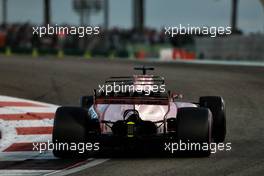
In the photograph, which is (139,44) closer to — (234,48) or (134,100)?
(234,48)

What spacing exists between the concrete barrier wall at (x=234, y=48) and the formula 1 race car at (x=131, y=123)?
109 feet

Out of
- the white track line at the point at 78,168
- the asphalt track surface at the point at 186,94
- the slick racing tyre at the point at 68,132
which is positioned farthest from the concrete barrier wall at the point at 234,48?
the white track line at the point at 78,168

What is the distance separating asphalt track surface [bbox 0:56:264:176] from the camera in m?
9.73

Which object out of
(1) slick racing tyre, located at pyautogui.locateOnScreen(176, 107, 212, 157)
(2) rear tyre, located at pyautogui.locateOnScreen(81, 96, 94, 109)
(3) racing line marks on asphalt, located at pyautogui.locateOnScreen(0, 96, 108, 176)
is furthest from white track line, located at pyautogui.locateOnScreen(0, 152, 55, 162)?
(1) slick racing tyre, located at pyautogui.locateOnScreen(176, 107, 212, 157)

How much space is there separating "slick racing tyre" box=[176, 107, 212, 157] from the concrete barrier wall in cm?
3337

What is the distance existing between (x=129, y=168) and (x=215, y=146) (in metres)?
2.45

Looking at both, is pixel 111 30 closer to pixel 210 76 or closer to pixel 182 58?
pixel 182 58

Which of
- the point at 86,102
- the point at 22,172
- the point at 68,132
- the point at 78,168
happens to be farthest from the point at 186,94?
the point at 22,172

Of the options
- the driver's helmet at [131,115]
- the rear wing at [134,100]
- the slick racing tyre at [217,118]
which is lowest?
the slick racing tyre at [217,118]

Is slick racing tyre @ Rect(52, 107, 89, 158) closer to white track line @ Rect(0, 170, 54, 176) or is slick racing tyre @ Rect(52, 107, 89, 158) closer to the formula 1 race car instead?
the formula 1 race car

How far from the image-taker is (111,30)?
256 ft

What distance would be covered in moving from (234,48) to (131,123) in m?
35.1

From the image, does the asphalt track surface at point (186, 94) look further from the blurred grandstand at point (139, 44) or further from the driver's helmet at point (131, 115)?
the blurred grandstand at point (139, 44)

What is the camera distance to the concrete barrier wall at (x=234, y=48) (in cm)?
4407
